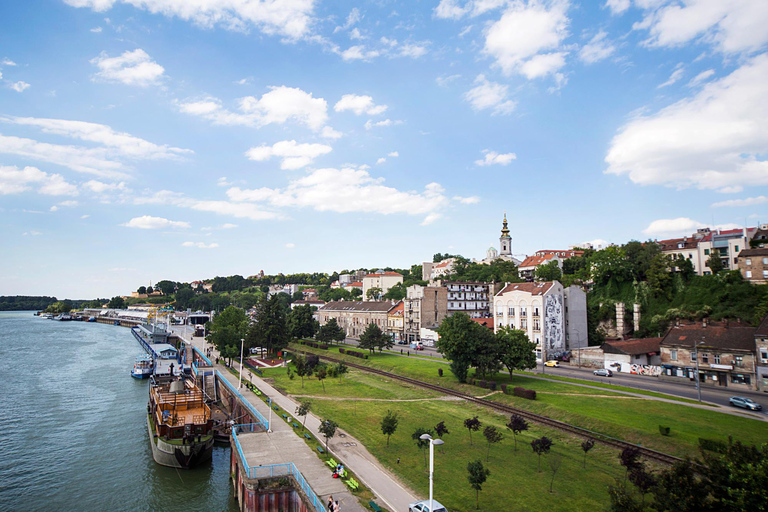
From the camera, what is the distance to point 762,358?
4422 cm

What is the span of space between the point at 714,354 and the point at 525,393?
24.1 metres

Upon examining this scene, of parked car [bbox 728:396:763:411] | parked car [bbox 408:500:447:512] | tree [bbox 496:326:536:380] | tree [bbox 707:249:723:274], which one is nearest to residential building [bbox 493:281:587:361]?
tree [bbox 496:326:536:380]

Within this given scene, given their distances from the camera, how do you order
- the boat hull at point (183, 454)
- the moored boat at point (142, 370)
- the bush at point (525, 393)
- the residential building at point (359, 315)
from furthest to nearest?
the residential building at point (359, 315) < the moored boat at point (142, 370) < the bush at point (525, 393) < the boat hull at point (183, 454)

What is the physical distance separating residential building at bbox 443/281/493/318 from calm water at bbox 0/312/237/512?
196 ft

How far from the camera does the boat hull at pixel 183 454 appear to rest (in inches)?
1340

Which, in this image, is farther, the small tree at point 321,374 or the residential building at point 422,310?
the residential building at point 422,310

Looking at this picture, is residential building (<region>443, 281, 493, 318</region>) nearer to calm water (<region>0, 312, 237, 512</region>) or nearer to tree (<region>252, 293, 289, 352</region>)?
tree (<region>252, 293, 289, 352</region>)

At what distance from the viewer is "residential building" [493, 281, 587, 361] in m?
65.4

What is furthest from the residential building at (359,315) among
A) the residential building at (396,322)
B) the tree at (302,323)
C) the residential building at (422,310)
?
the tree at (302,323)

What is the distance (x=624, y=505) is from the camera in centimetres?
1496

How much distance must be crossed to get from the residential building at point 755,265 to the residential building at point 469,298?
45525 mm

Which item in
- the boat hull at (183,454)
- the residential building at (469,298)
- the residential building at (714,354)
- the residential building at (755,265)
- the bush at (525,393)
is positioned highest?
the residential building at (755,265)

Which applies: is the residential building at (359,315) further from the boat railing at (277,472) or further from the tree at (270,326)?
the boat railing at (277,472)

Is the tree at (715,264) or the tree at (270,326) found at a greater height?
the tree at (715,264)
